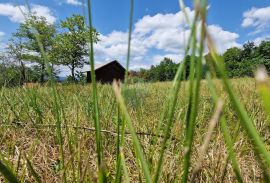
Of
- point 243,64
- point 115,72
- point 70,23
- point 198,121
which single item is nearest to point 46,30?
point 70,23

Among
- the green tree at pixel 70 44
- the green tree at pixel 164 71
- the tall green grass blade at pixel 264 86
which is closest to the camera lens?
the tall green grass blade at pixel 264 86

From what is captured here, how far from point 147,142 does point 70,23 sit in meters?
38.1

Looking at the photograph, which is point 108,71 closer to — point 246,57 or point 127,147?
point 246,57

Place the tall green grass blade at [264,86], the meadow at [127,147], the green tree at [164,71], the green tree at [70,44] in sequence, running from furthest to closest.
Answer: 1. the green tree at [164,71]
2. the green tree at [70,44]
3. the meadow at [127,147]
4. the tall green grass blade at [264,86]

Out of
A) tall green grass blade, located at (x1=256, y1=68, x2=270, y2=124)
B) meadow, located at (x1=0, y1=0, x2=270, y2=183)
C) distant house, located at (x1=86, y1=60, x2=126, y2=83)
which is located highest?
distant house, located at (x1=86, y1=60, x2=126, y2=83)

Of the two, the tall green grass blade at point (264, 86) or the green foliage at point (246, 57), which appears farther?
the green foliage at point (246, 57)

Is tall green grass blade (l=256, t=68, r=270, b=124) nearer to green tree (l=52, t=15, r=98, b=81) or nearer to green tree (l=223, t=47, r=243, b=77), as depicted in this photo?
green tree (l=52, t=15, r=98, b=81)

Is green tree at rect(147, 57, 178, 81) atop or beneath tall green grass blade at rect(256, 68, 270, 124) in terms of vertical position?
atop

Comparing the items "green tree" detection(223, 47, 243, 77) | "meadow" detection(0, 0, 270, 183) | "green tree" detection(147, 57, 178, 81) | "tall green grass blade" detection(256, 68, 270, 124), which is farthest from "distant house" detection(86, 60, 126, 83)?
"tall green grass blade" detection(256, 68, 270, 124)

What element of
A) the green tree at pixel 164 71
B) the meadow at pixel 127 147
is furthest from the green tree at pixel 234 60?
the meadow at pixel 127 147

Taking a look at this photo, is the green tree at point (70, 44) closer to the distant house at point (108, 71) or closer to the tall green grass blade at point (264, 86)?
the distant house at point (108, 71)

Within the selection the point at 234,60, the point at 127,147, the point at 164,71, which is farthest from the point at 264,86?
the point at 164,71

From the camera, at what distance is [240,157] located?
144 cm

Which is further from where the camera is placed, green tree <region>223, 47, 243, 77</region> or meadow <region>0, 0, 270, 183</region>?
green tree <region>223, 47, 243, 77</region>
